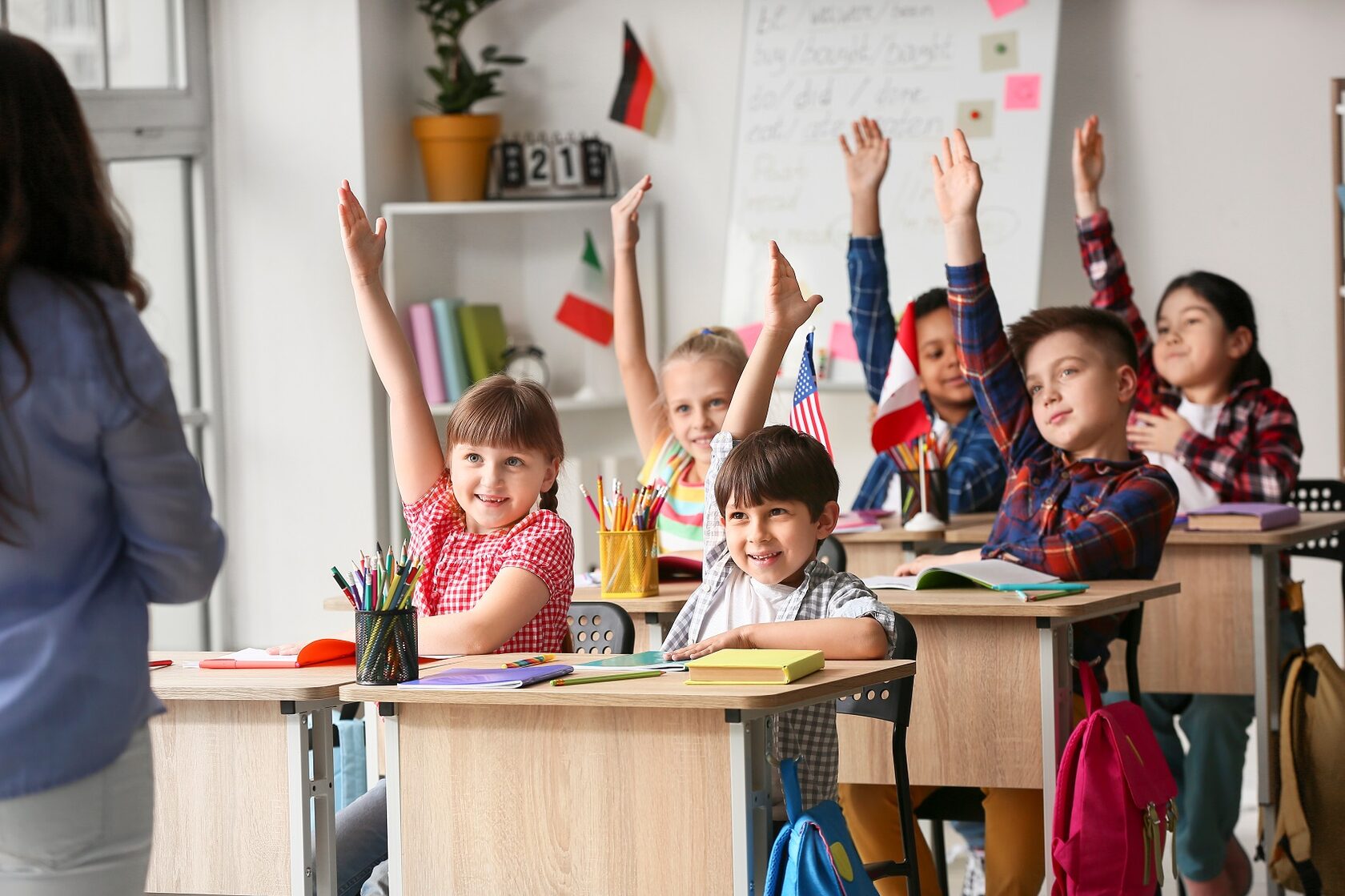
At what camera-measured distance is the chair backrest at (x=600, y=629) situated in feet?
8.80

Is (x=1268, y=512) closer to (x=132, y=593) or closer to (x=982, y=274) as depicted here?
(x=982, y=274)

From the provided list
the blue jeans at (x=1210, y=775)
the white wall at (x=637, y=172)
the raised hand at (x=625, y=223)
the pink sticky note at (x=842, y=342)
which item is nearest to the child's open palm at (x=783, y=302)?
the raised hand at (x=625, y=223)

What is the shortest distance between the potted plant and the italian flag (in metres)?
0.41

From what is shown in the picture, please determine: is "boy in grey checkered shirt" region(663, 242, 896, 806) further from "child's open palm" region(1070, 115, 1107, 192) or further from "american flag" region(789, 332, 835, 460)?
"child's open palm" region(1070, 115, 1107, 192)

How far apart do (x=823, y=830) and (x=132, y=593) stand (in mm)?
933

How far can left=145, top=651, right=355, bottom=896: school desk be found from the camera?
2225 mm

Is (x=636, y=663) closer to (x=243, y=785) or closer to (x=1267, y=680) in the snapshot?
(x=243, y=785)

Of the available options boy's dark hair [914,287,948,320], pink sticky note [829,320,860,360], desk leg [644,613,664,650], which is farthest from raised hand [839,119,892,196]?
desk leg [644,613,664,650]

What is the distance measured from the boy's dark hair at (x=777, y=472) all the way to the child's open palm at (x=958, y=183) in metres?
0.82

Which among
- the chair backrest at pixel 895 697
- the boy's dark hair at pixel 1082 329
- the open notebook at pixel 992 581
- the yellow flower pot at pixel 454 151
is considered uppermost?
the yellow flower pot at pixel 454 151

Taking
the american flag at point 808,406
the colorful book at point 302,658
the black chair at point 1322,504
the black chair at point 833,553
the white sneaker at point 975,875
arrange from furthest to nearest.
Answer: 1. the black chair at point 1322,504
2. the white sneaker at point 975,875
3. the black chair at point 833,553
4. the american flag at point 808,406
5. the colorful book at point 302,658

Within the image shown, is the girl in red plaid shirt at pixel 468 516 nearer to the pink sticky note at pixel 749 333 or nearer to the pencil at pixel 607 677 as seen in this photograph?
the pencil at pixel 607 677

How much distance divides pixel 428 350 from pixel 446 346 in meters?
0.05

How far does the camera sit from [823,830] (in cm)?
206
